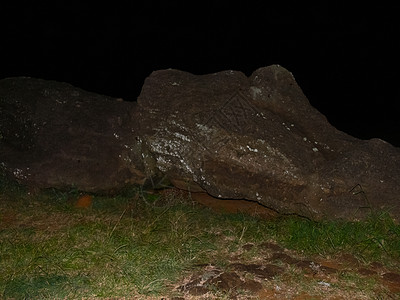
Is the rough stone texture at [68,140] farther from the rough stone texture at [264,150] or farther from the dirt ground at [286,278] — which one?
the dirt ground at [286,278]

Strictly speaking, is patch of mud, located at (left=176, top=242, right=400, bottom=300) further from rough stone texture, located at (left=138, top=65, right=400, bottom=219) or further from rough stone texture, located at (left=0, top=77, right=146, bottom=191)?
rough stone texture, located at (left=0, top=77, right=146, bottom=191)

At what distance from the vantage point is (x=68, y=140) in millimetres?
6273

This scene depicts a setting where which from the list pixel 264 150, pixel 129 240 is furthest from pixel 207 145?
pixel 129 240

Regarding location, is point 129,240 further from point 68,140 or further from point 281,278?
point 68,140

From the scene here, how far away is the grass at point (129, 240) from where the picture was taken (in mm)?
4059

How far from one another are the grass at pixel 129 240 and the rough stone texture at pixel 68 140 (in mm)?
218

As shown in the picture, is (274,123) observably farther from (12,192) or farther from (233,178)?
(12,192)

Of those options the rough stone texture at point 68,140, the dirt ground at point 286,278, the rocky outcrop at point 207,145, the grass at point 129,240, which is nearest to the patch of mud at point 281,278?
the dirt ground at point 286,278

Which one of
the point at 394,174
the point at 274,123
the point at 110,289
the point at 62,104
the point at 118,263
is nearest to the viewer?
the point at 110,289

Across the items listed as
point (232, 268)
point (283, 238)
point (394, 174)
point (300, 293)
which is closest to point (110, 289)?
point (232, 268)

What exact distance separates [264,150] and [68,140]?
2462 millimetres

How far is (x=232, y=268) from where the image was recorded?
14.4ft

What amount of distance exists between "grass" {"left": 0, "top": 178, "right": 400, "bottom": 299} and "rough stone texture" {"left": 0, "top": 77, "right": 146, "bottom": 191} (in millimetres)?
218

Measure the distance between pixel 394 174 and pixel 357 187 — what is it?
0.48 m
